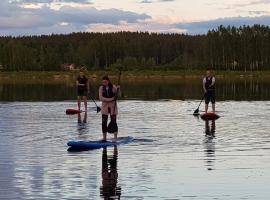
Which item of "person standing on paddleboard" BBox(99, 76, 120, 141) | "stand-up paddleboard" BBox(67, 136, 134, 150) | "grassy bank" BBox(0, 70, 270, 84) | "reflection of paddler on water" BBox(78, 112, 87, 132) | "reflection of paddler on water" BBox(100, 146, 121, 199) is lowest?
"grassy bank" BBox(0, 70, 270, 84)

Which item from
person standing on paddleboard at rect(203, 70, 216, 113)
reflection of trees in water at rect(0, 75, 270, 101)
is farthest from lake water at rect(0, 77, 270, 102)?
person standing on paddleboard at rect(203, 70, 216, 113)

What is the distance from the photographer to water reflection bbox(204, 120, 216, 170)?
663 inches

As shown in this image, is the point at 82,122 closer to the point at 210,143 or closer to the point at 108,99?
the point at 108,99

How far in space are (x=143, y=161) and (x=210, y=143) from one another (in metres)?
4.19

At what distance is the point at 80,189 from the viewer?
1358 cm

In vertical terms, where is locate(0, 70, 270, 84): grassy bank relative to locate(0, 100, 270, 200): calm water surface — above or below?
below

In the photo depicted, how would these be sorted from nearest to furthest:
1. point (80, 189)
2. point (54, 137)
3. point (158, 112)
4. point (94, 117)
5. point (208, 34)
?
point (80, 189) → point (54, 137) → point (94, 117) → point (158, 112) → point (208, 34)

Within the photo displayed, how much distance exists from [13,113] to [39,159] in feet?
55.8

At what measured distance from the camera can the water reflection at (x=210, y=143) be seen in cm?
1684

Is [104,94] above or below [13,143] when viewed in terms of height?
above

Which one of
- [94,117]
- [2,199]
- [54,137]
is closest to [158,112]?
[94,117]

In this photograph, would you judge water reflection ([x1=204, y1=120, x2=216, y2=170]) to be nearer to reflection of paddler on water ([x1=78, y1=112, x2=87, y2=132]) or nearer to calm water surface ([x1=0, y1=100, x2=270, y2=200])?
calm water surface ([x1=0, y1=100, x2=270, y2=200])

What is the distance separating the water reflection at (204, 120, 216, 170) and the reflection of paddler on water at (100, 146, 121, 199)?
232 centimetres

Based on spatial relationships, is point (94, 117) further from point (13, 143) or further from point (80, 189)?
point (80, 189)
